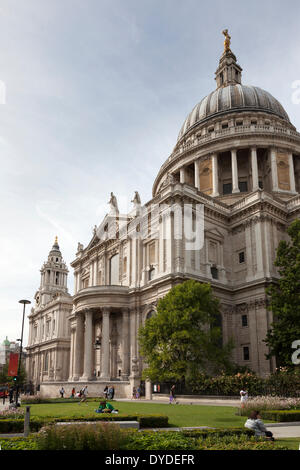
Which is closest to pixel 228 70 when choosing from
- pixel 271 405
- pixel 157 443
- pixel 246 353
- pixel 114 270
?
pixel 114 270

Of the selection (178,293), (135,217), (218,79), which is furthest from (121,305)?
(218,79)

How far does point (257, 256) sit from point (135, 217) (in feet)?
53.2

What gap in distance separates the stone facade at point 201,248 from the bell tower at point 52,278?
1673 inches

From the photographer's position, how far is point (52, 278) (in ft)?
366

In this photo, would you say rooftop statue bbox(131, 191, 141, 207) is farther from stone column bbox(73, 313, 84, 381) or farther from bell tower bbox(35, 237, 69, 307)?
bell tower bbox(35, 237, 69, 307)

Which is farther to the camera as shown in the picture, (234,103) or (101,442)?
(234,103)

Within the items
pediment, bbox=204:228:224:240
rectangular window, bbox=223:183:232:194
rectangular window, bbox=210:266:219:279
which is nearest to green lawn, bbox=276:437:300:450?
rectangular window, bbox=210:266:219:279

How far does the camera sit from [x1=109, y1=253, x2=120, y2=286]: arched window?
56725 millimetres

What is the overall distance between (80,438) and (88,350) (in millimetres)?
40111

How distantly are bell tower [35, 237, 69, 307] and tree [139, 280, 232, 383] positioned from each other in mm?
76620

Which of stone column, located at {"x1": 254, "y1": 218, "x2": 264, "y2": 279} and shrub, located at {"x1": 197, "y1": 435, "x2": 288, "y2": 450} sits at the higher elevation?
stone column, located at {"x1": 254, "y1": 218, "x2": 264, "y2": 279}

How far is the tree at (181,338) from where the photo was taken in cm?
3212

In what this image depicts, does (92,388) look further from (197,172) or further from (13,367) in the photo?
(197,172)

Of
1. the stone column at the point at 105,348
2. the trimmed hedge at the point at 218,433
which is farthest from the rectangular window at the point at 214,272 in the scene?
the trimmed hedge at the point at 218,433
